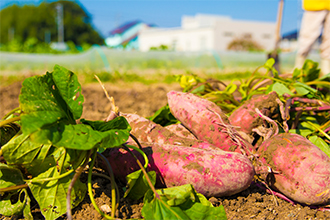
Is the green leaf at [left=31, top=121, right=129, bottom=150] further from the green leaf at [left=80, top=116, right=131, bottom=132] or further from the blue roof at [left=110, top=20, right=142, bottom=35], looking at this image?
the blue roof at [left=110, top=20, right=142, bottom=35]

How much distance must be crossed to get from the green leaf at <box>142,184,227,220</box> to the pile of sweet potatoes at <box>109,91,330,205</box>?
159 millimetres

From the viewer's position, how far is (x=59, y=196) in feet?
4.00

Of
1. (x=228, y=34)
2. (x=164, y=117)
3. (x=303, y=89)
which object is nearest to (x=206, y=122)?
(x=164, y=117)

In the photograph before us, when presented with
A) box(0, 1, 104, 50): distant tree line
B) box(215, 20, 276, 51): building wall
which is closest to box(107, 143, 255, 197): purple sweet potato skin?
box(215, 20, 276, 51): building wall

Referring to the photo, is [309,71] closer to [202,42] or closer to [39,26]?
[202,42]

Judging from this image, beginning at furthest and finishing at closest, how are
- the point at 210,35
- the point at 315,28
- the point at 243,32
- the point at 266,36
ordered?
1. the point at 266,36
2. the point at 243,32
3. the point at 210,35
4. the point at 315,28

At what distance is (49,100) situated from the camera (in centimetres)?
114

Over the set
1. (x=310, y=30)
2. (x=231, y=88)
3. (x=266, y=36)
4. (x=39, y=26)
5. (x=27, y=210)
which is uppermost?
(x=39, y=26)

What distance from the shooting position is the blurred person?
4.80 m

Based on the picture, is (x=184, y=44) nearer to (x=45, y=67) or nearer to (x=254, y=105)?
(x=45, y=67)

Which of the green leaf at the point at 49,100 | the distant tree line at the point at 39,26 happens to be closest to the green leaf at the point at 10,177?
the green leaf at the point at 49,100

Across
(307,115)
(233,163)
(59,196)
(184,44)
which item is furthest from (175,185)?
(184,44)

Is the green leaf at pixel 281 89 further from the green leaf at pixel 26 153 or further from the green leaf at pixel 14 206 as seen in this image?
the green leaf at pixel 14 206

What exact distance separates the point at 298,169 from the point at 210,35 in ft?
111
